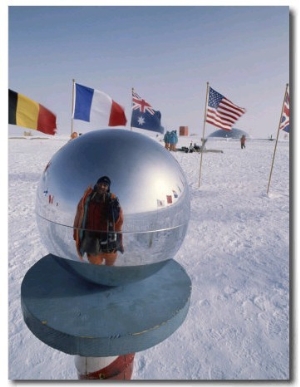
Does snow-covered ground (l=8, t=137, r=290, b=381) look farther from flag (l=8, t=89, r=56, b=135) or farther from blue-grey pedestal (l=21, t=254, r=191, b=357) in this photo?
flag (l=8, t=89, r=56, b=135)

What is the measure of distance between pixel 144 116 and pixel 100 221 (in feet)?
19.5

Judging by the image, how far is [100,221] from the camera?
193cm

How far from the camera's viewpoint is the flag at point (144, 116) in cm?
730

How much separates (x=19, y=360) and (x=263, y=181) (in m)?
11.9

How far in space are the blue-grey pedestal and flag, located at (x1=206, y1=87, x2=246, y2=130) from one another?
771 cm

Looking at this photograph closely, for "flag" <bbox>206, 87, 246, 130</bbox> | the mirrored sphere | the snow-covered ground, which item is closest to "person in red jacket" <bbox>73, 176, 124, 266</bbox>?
the mirrored sphere

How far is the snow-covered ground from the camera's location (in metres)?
3.18

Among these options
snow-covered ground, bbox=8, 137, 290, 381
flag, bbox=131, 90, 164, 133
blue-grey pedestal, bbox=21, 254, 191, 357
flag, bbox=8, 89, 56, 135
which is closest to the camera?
blue-grey pedestal, bbox=21, 254, 191, 357

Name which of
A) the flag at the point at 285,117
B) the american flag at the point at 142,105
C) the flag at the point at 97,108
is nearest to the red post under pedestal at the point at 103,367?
the flag at the point at 97,108

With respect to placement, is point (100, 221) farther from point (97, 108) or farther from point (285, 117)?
point (285, 117)

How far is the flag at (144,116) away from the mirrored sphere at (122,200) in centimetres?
516

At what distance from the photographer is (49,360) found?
3.27 meters

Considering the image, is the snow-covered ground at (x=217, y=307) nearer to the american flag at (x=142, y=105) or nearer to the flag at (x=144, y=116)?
the flag at (x=144, y=116)

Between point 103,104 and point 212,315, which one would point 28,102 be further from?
point 212,315
